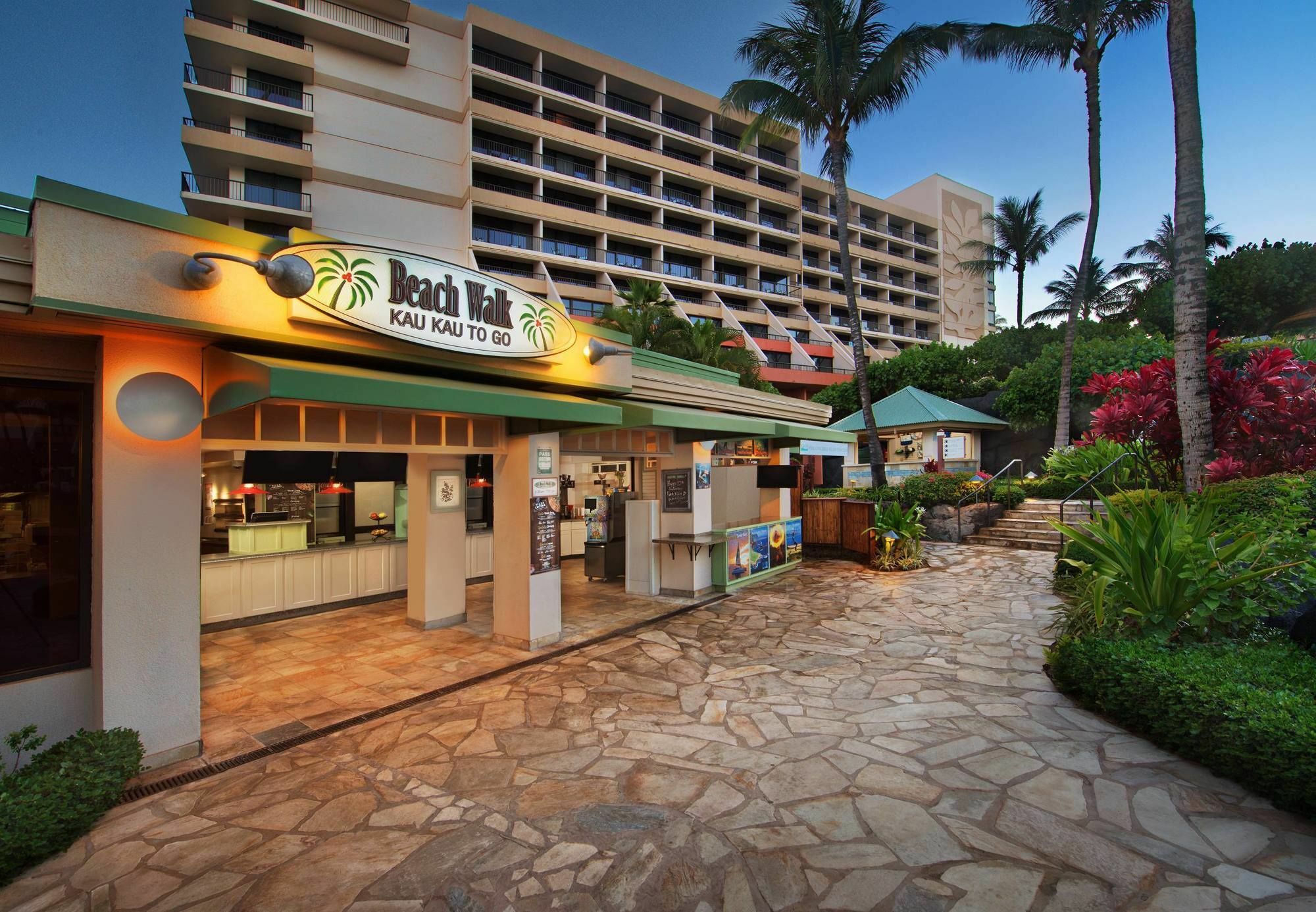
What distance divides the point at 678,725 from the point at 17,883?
13.0ft

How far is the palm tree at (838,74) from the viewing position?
1416cm

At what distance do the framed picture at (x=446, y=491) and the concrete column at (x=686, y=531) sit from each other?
3.36 metres

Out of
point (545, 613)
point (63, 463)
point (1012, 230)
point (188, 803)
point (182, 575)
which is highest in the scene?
point (1012, 230)

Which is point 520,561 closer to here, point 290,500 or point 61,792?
point 61,792

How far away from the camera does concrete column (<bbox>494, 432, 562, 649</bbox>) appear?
269 inches

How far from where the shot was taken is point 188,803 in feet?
12.4

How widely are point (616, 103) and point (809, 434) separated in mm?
33680

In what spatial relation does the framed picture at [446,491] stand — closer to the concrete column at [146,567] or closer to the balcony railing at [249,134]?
the concrete column at [146,567]

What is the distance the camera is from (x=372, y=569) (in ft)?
30.7

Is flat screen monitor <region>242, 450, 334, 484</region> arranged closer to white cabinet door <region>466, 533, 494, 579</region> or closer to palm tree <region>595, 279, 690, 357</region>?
white cabinet door <region>466, 533, 494, 579</region>

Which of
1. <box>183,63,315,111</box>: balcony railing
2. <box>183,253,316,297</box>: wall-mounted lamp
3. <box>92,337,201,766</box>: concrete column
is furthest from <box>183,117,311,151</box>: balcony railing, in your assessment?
<box>92,337,201,766</box>: concrete column

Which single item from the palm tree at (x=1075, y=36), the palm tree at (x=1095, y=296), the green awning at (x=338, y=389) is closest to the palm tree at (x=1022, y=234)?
the palm tree at (x=1095, y=296)

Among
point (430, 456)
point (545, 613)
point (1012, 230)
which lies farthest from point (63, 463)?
point (1012, 230)

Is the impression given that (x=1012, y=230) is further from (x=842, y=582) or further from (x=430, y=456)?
(x=430, y=456)
